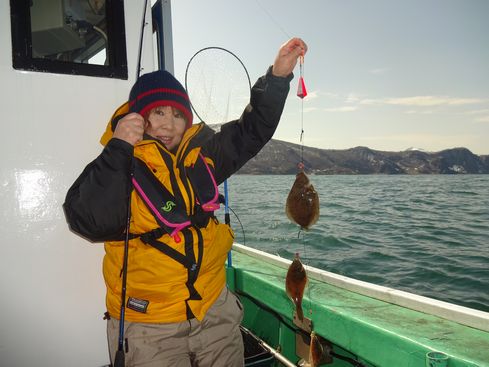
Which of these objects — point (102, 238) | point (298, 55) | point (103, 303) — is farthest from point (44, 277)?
point (298, 55)

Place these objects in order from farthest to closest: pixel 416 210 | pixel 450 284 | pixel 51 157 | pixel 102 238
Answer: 1. pixel 416 210
2. pixel 450 284
3. pixel 51 157
4. pixel 102 238

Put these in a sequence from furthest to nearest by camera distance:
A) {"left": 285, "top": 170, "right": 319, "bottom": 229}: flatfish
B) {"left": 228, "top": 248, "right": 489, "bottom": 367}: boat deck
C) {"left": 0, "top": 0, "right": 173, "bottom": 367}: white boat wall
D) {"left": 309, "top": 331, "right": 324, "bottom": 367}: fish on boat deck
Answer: {"left": 309, "top": 331, "right": 324, "bottom": 367}: fish on boat deck
{"left": 285, "top": 170, "right": 319, "bottom": 229}: flatfish
{"left": 0, "top": 0, "right": 173, "bottom": 367}: white boat wall
{"left": 228, "top": 248, "right": 489, "bottom": 367}: boat deck

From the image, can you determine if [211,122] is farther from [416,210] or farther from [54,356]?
[416,210]

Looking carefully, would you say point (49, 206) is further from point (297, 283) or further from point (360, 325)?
point (360, 325)

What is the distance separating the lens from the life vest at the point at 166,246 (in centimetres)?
A: 214

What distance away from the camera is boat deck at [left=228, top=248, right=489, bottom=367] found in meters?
2.40

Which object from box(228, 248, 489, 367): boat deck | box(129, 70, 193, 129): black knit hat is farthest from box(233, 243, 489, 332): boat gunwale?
box(129, 70, 193, 129): black knit hat

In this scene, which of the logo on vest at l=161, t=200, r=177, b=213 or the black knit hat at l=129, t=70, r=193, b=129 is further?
the black knit hat at l=129, t=70, r=193, b=129

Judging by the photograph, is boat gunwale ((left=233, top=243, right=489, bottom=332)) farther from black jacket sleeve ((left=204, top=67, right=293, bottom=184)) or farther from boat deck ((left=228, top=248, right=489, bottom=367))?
black jacket sleeve ((left=204, top=67, right=293, bottom=184))

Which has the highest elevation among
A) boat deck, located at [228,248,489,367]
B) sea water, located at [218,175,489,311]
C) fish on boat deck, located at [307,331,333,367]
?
boat deck, located at [228,248,489,367]

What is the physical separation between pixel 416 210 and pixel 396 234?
7026 mm

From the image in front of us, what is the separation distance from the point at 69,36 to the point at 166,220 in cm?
178

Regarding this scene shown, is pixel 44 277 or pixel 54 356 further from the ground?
pixel 44 277

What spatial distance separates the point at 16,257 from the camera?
2.55 metres
